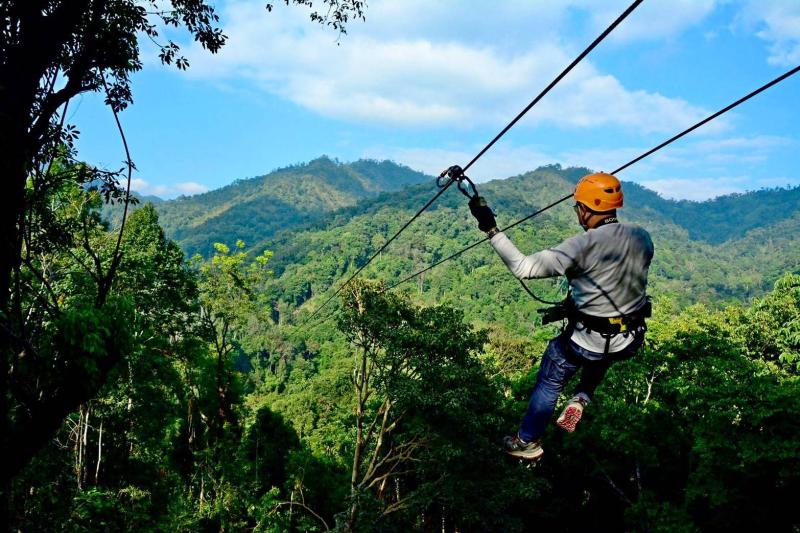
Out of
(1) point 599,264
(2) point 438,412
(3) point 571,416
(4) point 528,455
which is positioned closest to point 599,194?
(1) point 599,264

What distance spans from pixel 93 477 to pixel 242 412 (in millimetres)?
9125

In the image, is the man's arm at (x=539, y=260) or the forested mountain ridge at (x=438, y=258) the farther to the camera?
the forested mountain ridge at (x=438, y=258)

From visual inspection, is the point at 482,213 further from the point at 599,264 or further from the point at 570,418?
the point at 570,418

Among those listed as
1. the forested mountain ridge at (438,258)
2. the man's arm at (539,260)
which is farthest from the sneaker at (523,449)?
the forested mountain ridge at (438,258)

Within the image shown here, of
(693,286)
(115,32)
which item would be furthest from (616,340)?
(693,286)

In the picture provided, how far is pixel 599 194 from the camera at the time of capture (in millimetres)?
3355

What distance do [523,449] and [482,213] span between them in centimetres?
191

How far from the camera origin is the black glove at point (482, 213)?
3.30 metres

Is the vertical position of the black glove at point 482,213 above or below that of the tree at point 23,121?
below

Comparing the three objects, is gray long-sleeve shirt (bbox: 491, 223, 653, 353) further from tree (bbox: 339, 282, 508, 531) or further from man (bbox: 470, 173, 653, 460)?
tree (bbox: 339, 282, 508, 531)

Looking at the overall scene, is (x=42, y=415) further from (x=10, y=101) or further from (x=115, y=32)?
(x=115, y=32)

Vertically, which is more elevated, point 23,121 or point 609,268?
point 23,121

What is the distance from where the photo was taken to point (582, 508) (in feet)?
77.8

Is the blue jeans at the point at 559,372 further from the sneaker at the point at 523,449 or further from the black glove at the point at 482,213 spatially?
the black glove at the point at 482,213
